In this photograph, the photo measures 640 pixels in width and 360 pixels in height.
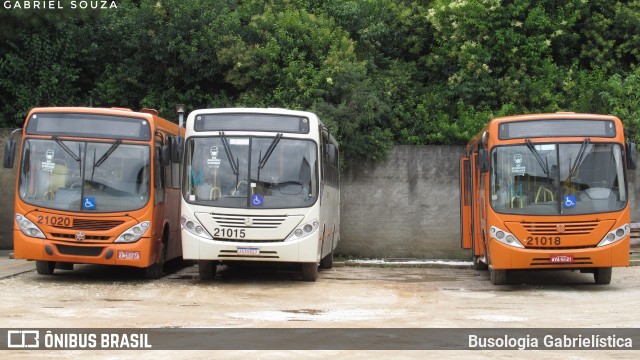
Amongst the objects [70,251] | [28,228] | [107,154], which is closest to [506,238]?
[107,154]

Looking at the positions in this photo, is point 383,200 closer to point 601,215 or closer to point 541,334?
point 601,215

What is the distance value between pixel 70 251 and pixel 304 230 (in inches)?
156

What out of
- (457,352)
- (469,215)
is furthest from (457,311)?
(469,215)

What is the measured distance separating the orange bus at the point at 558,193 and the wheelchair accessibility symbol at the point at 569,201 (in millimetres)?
17

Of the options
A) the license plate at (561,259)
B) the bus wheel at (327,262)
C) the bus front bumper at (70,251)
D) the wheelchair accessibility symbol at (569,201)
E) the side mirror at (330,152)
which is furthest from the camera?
the bus wheel at (327,262)

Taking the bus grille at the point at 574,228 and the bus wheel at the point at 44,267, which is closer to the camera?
the bus grille at the point at 574,228

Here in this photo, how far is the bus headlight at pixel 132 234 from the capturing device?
667 inches

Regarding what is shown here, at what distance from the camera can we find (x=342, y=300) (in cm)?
1509

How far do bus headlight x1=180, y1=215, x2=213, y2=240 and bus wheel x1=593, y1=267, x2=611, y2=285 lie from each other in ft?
22.0

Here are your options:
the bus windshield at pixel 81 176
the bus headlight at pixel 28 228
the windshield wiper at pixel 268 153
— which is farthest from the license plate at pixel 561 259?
the bus headlight at pixel 28 228

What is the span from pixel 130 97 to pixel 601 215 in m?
15.4

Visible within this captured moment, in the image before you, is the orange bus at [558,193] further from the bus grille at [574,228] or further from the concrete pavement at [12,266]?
the concrete pavement at [12,266]

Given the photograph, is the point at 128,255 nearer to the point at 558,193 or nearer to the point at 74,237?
the point at 74,237

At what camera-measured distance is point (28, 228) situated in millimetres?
16828
